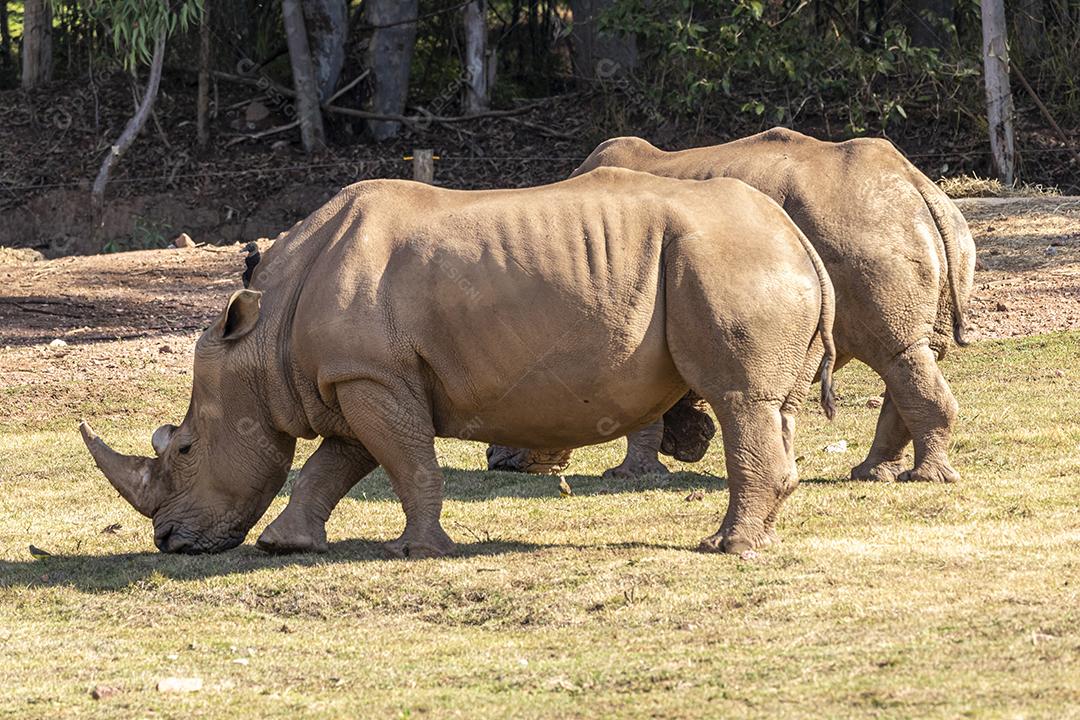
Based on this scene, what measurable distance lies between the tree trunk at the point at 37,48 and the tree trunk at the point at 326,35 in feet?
13.8

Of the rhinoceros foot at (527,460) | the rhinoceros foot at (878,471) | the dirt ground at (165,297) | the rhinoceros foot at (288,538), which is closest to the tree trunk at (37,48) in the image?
the dirt ground at (165,297)

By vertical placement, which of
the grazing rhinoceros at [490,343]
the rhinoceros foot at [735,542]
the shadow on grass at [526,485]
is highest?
the grazing rhinoceros at [490,343]

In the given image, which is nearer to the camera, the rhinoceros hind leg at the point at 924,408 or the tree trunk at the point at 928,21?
the rhinoceros hind leg at the point at 924,408

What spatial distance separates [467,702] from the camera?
621 centimetres

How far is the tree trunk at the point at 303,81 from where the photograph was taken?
80.9ft

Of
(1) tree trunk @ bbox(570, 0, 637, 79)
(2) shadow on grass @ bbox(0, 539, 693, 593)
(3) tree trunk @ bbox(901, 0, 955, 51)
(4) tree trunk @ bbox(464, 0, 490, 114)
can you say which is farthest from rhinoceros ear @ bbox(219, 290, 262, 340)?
(4) tree trunk @ bbox(464, 0, 490, 114)

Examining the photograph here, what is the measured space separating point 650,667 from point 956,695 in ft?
3.86

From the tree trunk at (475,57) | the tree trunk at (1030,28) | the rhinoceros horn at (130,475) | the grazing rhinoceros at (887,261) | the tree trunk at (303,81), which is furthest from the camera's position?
the tree trunk at (475,57)

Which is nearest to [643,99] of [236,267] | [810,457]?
[236,267]

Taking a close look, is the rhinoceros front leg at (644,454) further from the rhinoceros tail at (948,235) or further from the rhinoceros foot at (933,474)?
the rhinoceros tail at (948,235)

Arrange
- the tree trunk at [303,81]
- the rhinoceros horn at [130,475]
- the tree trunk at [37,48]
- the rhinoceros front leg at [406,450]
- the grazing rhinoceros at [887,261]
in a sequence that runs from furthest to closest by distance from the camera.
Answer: the tree trunk at [37,48]
the tree trunk at [303,81]
the grazing rhinoceros at [887,261]
the rhinoceros horn at [130,475]
the rhinoceros front leg at [406,450]

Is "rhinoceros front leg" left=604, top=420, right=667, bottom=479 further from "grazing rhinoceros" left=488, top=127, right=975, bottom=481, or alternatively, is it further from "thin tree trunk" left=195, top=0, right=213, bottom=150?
"thin tree trunk" left=195, top=0, right=213, bottom=150

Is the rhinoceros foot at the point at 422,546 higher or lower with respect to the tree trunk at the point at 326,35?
lower

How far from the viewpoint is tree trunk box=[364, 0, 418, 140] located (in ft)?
83.3
